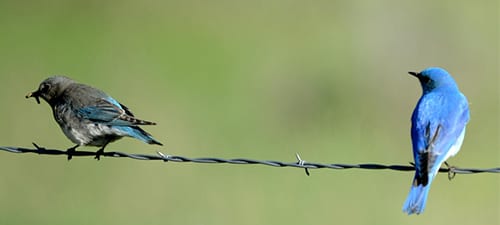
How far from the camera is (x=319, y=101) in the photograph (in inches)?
699

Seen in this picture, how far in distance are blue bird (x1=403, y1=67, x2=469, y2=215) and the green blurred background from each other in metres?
4.01

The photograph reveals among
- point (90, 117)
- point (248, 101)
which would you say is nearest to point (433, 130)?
point (90, 117)

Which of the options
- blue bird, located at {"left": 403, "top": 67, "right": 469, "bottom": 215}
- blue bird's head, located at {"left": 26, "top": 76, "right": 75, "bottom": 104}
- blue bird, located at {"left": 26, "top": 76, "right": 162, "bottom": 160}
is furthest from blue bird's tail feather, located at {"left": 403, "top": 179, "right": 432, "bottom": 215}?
blue bird's head, located at {"left": 26, "top": 76, "right": 75, "bottom": 104}

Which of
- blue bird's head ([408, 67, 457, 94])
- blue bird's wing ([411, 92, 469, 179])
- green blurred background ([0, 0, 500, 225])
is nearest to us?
blue bird's wing ([411, 92, 469, 179])

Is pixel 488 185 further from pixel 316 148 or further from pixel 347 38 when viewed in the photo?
pixel 347 38

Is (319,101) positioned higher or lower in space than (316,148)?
higher

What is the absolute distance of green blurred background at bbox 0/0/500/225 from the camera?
14297mm

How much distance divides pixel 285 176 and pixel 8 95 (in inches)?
189

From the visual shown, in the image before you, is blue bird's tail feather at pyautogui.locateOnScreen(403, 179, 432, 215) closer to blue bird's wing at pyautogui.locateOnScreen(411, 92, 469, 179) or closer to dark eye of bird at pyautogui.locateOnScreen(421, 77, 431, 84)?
blue bird's wing at pyautogui.locateOnScreen(411, 92, 469, 179)

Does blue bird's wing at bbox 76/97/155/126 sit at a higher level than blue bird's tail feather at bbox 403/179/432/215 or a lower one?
higher

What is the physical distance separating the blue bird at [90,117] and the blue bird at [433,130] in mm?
2193

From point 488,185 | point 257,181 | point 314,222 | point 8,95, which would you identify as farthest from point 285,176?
point 8,95

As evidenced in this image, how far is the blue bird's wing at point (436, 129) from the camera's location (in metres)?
8.92

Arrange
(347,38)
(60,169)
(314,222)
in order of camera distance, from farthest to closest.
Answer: (347,38), (60,169), (314,222)
